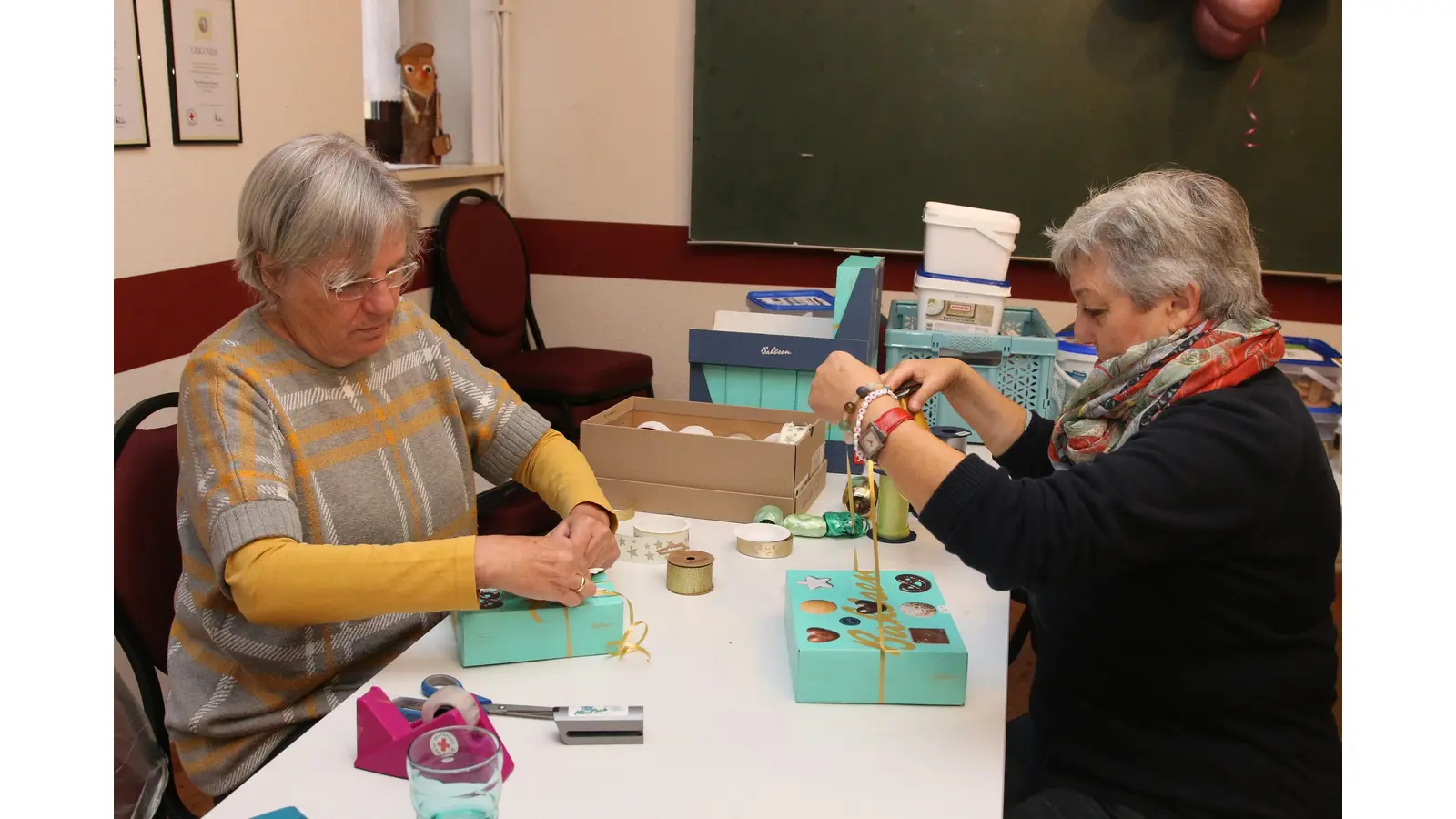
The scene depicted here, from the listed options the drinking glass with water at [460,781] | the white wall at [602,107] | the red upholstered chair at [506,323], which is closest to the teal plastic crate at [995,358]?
the red upholstered chair at [506,323]

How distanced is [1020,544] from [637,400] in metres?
1.14

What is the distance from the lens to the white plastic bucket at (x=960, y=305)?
9.34 ft

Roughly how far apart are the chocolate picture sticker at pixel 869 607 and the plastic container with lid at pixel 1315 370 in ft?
8.69

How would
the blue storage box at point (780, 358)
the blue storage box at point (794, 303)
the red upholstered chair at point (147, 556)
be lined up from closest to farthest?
the red upholstered chair at point (147, 556), the blue storage box at point (780, 358), the blue storage box at point (794, 303)

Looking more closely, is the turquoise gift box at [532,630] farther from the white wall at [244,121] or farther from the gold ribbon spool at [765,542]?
the white wall at [244,121]

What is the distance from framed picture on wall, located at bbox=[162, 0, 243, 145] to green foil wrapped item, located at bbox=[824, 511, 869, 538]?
6.36 feet

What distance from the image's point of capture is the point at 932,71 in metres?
4.12

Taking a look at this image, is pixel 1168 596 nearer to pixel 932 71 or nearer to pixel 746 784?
pixel 746 784

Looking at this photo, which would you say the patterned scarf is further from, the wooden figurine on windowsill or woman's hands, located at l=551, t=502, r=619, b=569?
the wooden figurine on windowsill

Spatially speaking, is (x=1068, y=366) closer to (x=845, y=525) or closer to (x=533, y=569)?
(x=845, y=525)

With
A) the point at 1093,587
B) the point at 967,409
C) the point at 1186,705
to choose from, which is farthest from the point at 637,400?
the point at 1186,705

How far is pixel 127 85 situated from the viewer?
2.60 meters

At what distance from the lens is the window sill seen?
12.5 feet

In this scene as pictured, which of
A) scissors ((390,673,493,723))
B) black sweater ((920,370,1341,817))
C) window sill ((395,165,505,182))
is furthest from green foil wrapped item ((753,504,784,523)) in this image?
window sill ((395,165,505,182))
